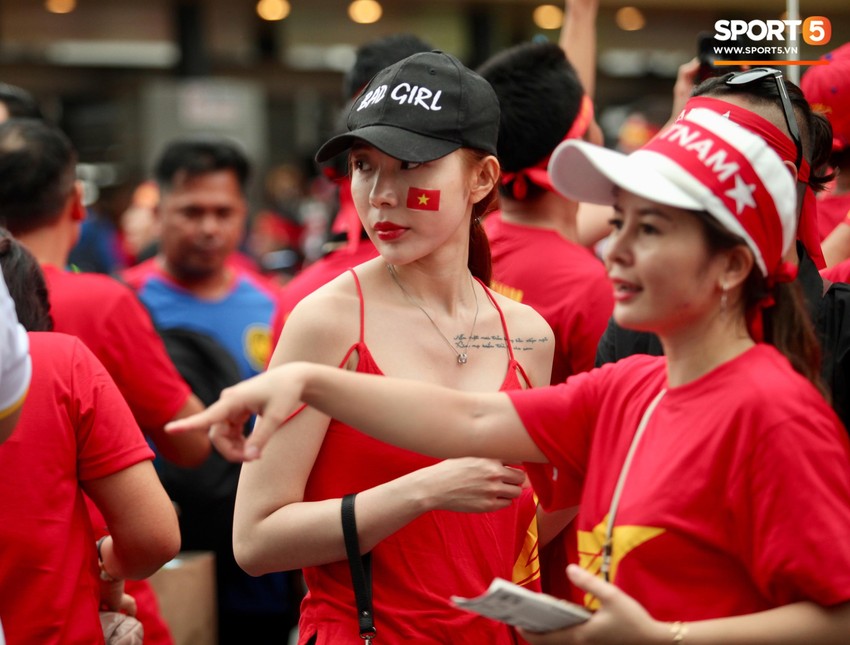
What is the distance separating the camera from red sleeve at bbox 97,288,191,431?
353 centimetres

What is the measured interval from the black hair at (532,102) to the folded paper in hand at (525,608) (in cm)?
190

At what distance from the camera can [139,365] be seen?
11.8 feet

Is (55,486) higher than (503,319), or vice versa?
(503,319)

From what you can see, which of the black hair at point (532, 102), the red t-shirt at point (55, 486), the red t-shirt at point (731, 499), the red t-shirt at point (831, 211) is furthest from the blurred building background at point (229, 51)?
Answer: the red t-shirt at point (731, 499)

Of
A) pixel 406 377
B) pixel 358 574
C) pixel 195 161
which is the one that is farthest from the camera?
pixel 195 161

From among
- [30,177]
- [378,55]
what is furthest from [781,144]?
[30,177]

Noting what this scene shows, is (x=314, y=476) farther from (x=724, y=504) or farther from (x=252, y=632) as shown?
(x=252, y=632)

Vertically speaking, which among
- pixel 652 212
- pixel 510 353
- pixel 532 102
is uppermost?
pixel 532 102

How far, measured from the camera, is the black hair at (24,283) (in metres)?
2.63

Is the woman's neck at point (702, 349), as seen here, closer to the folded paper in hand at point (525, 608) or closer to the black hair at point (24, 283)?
the folded paper in hand at point (525, 608)

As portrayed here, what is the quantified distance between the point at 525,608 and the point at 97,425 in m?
1.07

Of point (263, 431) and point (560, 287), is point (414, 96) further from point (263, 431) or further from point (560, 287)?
point (560, 287)

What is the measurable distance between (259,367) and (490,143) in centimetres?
289

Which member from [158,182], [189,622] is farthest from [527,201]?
[158,182]
